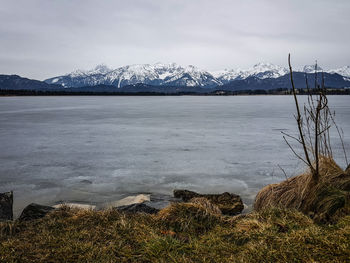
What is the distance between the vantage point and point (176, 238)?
409cm

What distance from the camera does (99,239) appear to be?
400 centimetres

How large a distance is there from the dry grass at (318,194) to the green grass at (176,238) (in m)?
0.54

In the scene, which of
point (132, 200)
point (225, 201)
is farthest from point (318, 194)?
point (132, 200)

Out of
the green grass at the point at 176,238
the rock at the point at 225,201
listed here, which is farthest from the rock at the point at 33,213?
the rock at the point at 225,201

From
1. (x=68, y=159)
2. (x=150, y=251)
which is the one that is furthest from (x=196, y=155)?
(x=150, y=251)

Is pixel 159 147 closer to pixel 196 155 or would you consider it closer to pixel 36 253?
pixel 196 155

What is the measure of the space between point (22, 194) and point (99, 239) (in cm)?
507

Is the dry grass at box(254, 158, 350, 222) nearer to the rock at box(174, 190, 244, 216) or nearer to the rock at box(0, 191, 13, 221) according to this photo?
the rock at box(174, 190, 244, 216)

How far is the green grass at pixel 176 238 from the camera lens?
3363 millimetres

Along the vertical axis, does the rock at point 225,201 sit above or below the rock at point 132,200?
above

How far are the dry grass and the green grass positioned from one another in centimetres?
54

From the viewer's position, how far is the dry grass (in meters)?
4.66

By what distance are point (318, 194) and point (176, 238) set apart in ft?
9.04

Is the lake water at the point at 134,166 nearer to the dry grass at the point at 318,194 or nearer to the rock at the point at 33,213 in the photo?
the dry grass at the point at 318,194
